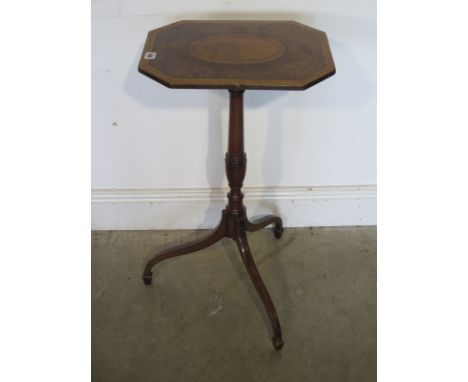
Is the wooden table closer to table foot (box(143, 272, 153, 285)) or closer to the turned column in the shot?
the turned column

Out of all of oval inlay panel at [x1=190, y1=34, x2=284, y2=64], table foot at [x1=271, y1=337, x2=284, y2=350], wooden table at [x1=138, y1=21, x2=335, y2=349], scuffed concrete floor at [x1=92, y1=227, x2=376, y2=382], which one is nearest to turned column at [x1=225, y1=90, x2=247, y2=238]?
wooden table at [x1=138, y1=21, x2=335, y2=349]

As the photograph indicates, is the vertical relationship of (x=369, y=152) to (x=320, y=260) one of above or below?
above

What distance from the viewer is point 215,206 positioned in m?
2.06

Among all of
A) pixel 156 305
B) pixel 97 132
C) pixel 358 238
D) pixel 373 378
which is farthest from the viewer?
pixel 358 238

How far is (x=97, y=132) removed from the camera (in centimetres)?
189

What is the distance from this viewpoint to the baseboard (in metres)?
2.04

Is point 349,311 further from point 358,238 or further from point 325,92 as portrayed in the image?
point 325,92

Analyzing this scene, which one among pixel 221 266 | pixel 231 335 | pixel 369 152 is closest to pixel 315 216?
pixel 369 152

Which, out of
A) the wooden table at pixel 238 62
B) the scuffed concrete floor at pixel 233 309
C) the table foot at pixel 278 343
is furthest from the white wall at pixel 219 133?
the table foot at pixel 278 343

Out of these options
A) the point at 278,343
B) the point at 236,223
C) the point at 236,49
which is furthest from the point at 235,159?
the point at 278,343

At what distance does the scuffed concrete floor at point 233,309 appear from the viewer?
152cm

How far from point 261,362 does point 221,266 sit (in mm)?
489

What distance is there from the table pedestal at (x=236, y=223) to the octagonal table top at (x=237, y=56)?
160 millimetres

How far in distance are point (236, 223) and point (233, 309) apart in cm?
32
